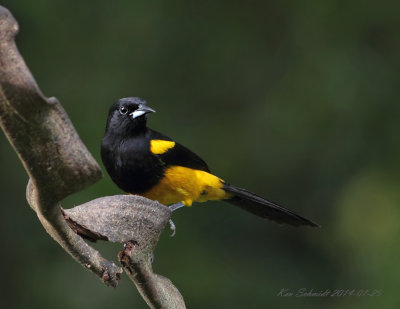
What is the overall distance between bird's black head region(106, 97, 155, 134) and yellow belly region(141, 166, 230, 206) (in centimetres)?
30

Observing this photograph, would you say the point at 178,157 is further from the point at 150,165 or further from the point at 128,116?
the point at 128,116

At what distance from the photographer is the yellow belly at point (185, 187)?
12.3 feet

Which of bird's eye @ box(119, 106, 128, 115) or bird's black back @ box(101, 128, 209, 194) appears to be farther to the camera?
bird's eye @ box(119, 106, 128, 115)

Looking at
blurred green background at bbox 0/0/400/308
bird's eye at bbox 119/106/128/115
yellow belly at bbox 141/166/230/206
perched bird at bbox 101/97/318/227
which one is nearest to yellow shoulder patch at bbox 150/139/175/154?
perched bird at bbox 101/97/318/227

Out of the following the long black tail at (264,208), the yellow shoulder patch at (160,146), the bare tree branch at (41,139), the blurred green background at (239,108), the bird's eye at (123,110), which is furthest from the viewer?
the blurred green background at (239,108)

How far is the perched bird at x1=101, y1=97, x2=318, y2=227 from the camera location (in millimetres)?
3625

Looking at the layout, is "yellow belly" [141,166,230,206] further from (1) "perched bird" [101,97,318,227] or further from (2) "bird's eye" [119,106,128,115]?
(2) "bird's eye" [119,106,128,115]

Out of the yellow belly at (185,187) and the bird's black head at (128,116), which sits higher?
the bird's black head at (128,116)

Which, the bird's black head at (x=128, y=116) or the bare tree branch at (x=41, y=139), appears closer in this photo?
the bare tree branch at (x=41, y=139)

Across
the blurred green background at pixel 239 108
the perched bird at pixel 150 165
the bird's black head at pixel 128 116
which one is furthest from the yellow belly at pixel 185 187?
the blurred green background at pixel 239 108

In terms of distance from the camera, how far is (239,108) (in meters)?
7.09

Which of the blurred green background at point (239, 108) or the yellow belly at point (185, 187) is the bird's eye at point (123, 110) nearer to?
the yellow belly at point (185, 187)

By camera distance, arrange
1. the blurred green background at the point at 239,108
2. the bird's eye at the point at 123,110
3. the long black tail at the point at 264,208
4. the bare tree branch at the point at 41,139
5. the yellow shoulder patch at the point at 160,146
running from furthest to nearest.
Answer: the blurred green background at the point at 239,108, the bird's eye at the point at 123,110, the yellow shoulder patch at the point at 160,146, the long black tail at the point at 264,208, the bare tree branch at the point at 41,139

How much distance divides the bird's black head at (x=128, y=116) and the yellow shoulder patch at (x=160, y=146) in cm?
12
